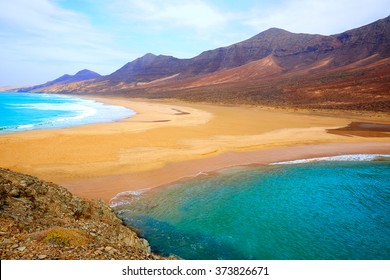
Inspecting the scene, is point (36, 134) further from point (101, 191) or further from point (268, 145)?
point (268, 145)

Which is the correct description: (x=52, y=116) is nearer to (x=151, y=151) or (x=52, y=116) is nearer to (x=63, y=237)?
(x=151, y=151)

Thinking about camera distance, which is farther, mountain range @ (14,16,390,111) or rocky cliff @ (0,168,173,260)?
mountain range @ (14,16,390,111)

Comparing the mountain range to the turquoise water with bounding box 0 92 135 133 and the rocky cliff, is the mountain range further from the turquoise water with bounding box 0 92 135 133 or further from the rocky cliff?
the rocky cliff

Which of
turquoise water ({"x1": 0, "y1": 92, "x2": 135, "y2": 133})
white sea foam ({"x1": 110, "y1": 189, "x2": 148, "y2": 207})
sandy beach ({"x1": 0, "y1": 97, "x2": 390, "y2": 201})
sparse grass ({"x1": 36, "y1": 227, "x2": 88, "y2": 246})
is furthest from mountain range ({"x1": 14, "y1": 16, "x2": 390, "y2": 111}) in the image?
sparse grass ({"x1": 36, "y1": 227, "x2": 88, "y2": 246})

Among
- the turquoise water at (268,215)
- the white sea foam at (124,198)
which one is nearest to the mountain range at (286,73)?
the turquoise water at (268,215)

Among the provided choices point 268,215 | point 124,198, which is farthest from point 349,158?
point 124,198

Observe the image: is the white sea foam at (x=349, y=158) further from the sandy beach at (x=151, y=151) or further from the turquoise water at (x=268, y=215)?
the turquoise water at (x=268, y=215)

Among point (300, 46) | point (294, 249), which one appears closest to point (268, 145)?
point (294, 249)
